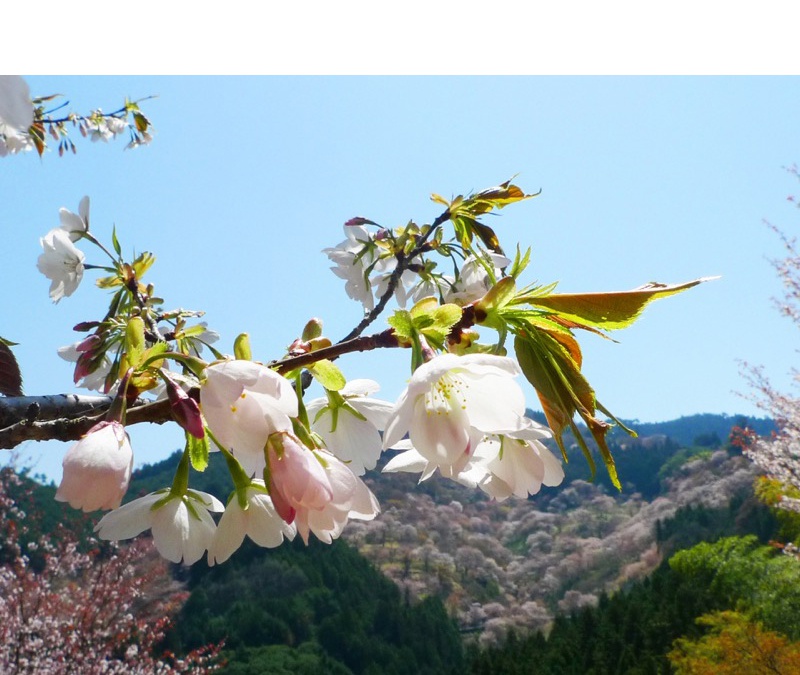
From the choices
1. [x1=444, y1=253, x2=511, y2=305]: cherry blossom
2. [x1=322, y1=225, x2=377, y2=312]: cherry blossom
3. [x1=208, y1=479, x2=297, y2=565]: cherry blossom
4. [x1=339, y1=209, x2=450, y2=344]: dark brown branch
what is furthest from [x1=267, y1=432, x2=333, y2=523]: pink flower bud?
[x1=322, y1=225, x2=377, y2=312]: cherry blossom

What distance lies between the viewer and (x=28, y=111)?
22 cm

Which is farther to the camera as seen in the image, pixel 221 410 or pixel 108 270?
pixel 108 270

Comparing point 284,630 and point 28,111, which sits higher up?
point 28,111

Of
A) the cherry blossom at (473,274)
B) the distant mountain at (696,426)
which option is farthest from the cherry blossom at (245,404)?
the distant mountain at (696,426)

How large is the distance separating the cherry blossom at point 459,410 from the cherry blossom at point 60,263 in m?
0.75

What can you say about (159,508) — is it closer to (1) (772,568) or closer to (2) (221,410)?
(2) (221,410)

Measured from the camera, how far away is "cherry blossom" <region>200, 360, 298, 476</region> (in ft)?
0.92

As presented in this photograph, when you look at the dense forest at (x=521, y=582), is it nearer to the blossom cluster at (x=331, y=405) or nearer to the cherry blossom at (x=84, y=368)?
the cherry blossom at (x=84, y=368)

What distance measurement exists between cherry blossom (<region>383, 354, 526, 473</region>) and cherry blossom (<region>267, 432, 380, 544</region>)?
32 millimetres

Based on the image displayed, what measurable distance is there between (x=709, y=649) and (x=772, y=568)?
1.69 m

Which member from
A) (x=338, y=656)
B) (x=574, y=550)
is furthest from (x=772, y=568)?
(x=574, y=550)

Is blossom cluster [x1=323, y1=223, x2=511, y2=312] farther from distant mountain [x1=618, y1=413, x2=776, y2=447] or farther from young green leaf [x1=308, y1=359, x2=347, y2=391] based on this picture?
distant mountain [x1=618, y1=413, x2=776, y2=447]

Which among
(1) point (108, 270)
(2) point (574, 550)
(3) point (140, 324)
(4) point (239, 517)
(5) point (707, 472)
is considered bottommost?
(2) point (574, 550)

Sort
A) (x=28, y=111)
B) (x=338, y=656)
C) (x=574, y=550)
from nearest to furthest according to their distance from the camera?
(x=28, y=111)
(x=338, y=656)
(x=574, y=550)
